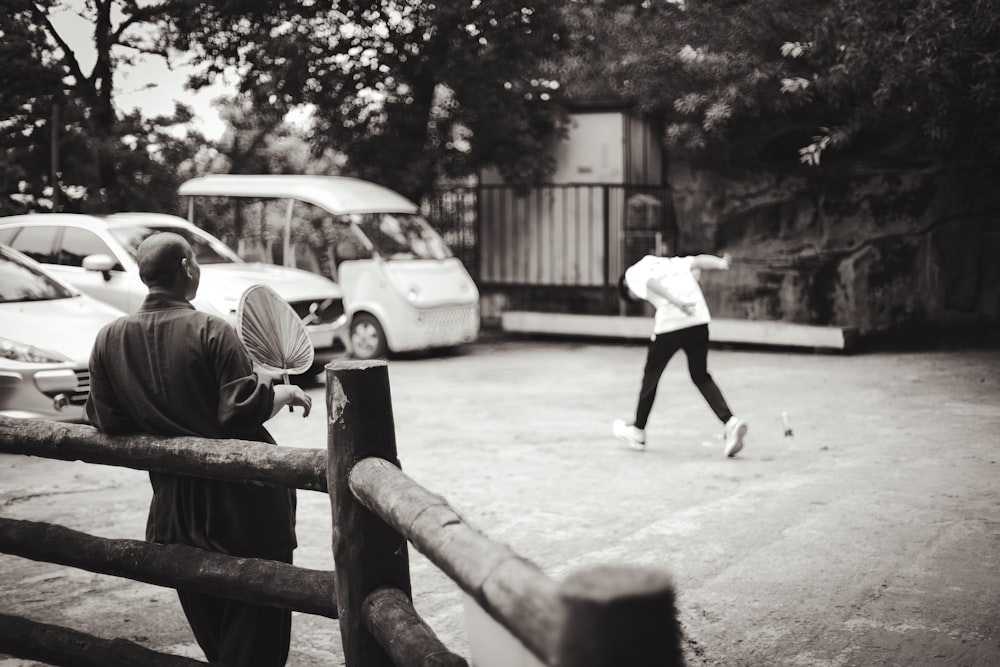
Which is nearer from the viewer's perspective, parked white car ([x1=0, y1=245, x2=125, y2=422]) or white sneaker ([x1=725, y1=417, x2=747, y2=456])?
white sneaker ([x1=725, y1=417, x2=747, y2=456])

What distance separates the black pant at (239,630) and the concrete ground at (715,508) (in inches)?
32.2

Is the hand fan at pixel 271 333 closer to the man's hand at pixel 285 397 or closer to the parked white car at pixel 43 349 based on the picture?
the man's hand at pixel 285 397

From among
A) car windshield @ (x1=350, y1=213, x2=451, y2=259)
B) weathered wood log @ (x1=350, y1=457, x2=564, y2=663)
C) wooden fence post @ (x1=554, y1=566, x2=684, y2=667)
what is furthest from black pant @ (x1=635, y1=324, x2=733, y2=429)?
wooden fence post @ (x1=554, y1=566, x2=684, y2=667)

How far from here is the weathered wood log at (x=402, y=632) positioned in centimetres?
243

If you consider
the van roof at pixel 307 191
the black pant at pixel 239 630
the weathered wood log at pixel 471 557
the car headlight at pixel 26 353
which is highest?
the van roof at pixel 307 191

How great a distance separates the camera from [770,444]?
8523 millimetres

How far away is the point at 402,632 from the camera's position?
2.60 meters

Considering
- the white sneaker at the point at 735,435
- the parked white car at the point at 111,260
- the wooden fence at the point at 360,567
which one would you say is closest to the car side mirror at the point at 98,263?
the parked white car at the point at 111,260

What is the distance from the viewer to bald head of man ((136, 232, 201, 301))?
137 inches

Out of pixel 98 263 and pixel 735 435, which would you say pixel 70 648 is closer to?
pixel 735 435

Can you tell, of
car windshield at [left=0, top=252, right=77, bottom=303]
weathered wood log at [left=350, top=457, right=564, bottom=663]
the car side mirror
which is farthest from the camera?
the car side mirror

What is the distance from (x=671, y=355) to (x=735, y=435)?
772 mm

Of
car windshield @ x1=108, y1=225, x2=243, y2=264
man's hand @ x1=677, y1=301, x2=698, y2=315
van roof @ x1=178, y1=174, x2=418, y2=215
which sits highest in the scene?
van roof @ x1=178, y1=174, x2=418, y2=215

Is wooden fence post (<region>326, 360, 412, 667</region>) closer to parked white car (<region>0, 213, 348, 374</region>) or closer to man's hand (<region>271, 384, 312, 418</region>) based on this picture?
man's hand (<region>271, 384, 312, 418</region>)
